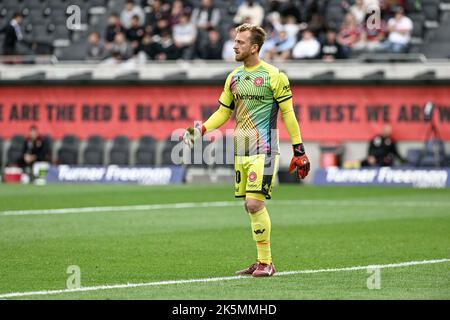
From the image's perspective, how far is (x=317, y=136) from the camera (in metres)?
30.0

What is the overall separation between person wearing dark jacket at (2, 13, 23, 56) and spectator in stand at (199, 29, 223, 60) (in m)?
5.98

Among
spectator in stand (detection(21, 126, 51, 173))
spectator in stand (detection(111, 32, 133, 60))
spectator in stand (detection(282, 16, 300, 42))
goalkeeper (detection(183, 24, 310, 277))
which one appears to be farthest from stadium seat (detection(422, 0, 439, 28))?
goalkeeper (detection(183, 24, 310, 277))

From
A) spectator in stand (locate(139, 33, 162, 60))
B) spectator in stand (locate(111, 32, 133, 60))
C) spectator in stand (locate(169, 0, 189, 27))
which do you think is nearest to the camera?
spectator in stand (locate(139, 33, 162, 60))

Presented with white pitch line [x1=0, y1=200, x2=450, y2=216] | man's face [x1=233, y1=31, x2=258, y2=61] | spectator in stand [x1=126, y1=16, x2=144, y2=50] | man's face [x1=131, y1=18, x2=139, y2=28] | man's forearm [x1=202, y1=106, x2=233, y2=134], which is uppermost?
man's face [x1=233, y1=31, x2=258, y2=61]

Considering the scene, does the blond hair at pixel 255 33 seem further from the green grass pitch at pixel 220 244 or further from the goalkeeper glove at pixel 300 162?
the green grass pitch at pixel 220 244

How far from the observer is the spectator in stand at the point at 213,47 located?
3003 cm

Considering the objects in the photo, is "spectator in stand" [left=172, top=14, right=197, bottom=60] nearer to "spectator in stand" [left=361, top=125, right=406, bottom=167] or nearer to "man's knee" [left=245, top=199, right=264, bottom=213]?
"spectator in stand" [left=361, top=125, right=406, bottom=167]

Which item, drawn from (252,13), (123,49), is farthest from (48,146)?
(252,13)

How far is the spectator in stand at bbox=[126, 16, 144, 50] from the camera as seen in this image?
31453 mm

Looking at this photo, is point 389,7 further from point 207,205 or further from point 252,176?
point 252,176

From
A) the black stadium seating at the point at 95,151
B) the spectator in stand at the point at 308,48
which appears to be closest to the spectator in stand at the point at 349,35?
the spectator in stand at the point at 308,48

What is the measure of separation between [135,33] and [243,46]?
67.5ft
